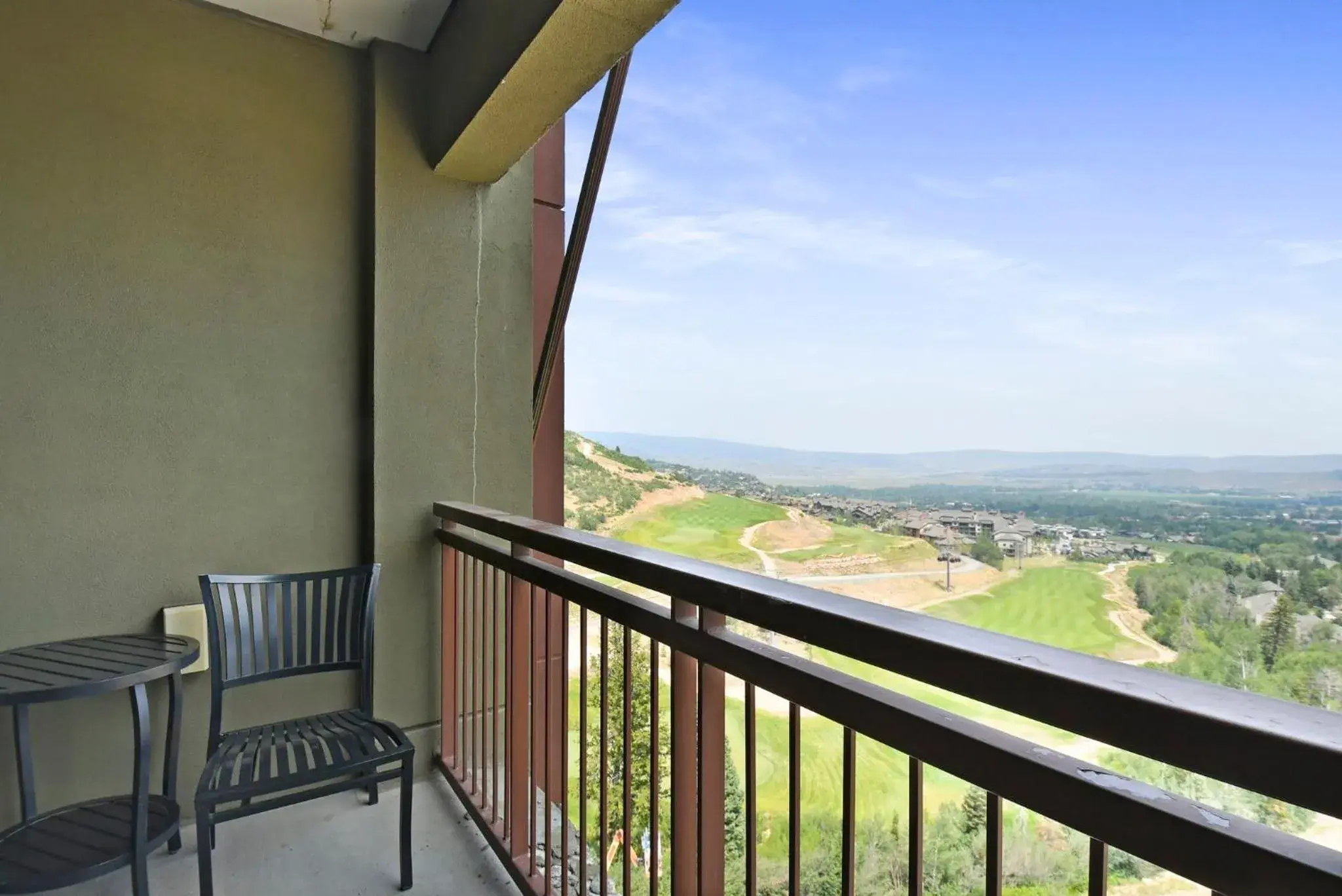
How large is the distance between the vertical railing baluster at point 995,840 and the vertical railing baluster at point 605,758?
0.87m

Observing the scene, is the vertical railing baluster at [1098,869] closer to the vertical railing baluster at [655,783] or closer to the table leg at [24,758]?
the vertical railing baluster at [655,783]

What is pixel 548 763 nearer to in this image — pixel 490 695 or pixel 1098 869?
pixel 490 695

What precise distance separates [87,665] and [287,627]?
1.66ft

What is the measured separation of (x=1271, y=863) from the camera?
517mm

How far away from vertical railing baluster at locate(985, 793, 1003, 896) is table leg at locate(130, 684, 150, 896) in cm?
201

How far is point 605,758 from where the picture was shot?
5.00 feet

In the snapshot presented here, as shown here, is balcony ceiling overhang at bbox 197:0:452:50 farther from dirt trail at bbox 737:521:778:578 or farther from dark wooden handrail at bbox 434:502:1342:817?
dirt trail at bbox 737:521:778:578

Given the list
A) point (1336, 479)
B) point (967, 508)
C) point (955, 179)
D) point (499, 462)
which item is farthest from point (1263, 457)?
point (955, 179)

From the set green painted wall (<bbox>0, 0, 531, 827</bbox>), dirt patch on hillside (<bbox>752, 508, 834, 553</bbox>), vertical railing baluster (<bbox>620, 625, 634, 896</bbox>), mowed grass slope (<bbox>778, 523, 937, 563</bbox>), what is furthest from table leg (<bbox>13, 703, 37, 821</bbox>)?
mowed grass slope (<bbox>778, 523, 937, 563</bbox>)

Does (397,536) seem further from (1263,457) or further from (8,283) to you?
(1263,457)

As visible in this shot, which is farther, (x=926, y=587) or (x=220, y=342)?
(x=926, y=587)

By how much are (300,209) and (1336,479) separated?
3991 millimetres

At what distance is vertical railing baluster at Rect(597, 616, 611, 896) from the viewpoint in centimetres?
149

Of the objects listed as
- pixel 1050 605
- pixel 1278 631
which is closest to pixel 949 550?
pixel 1050 605
